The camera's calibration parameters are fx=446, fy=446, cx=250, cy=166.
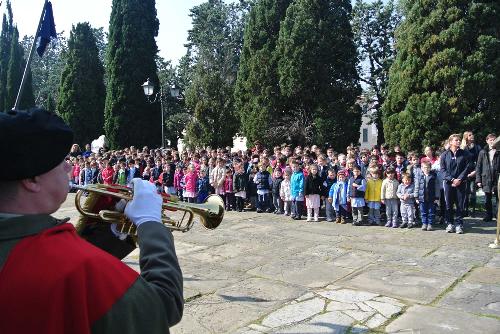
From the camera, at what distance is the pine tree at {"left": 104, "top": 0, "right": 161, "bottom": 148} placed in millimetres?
28344

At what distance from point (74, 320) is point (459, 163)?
27.4 feet

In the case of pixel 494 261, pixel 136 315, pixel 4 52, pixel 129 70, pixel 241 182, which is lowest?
pixel 494 261

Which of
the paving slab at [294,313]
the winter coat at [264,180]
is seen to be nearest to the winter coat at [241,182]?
the winter coat at [264,180]

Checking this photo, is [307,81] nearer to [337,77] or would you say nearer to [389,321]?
[337,77]

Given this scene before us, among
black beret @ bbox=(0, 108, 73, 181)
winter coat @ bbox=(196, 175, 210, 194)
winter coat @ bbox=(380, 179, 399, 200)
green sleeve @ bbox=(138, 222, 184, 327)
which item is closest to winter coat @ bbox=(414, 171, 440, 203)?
winter coat @ bbox=(380, 179, 399, 200)

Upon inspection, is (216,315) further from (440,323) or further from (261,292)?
(440,323)

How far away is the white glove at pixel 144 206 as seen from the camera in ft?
5.87

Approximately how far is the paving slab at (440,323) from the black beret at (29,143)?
3.54 meters

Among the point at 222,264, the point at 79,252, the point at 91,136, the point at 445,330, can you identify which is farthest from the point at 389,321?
the point at 91,136

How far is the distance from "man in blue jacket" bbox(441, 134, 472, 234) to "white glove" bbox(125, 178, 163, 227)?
760cm

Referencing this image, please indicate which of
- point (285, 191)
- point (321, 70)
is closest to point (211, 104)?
point (321, 70)

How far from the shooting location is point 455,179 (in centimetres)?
834

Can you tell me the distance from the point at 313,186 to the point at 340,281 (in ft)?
15.7

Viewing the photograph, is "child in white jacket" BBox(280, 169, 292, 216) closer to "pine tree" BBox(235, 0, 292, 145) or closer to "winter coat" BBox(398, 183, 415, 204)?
"winter coat" BBox(398, 183, 415, 204)
